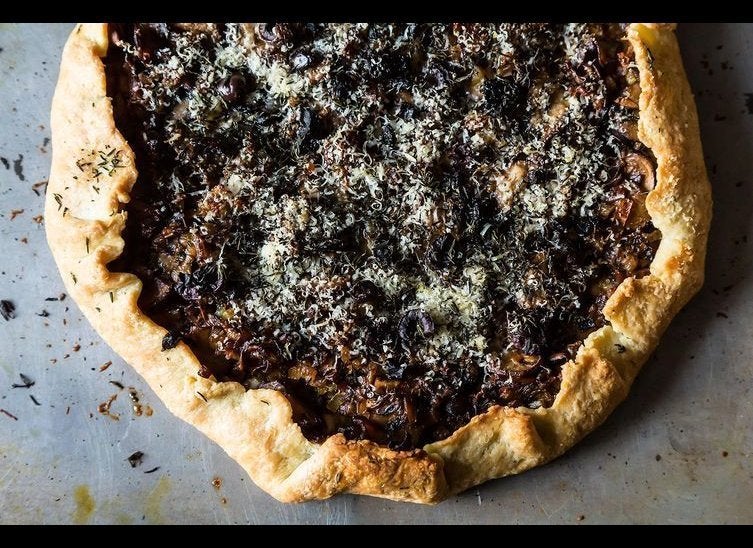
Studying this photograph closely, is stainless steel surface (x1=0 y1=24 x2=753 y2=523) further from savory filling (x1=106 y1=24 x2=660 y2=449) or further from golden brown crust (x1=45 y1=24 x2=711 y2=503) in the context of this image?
savory filling (x1=106 y1=24 x2=660 y2=449)

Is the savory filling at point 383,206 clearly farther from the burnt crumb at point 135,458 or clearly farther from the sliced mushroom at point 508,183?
the burnt crumb at point 135,458

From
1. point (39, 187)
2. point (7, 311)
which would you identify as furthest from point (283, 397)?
point (39, 187)

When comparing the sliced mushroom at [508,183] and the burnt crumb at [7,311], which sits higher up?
the sliced mushroom at [508,183]

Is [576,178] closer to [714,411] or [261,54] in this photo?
[714,411]

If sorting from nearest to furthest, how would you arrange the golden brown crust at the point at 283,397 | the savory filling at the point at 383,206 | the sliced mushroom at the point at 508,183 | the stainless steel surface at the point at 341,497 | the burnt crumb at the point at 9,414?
the golden brown crust at the point at 283,397 < the savory filling at the point at 383,206 < the sliced mushroom at the point at 508,183 < the stainless steel surface at the point at 341,497 < the burnt crumb at the point at 9,414

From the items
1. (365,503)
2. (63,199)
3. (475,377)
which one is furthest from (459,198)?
(63,199)

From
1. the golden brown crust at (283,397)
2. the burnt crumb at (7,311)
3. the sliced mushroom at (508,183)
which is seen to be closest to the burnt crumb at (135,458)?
the golden brown crust at (283,397)

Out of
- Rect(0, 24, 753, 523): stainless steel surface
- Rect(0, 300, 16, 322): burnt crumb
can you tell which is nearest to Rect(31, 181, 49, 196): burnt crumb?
Rect(0, 24, 753, 523): stainless steel surface
